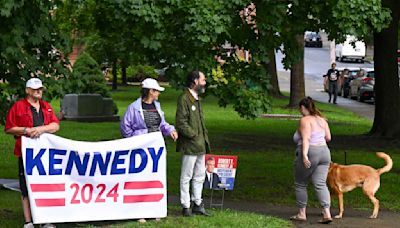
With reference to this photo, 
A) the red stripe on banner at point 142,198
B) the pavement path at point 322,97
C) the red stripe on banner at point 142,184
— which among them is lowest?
the pavement path at point 322,97

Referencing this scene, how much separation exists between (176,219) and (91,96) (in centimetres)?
1800

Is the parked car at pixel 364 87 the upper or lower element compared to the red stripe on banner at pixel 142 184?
lower

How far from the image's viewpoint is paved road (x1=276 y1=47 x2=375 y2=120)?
130ft

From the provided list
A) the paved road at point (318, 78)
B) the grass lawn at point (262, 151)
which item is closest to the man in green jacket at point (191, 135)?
the grass lawn at point (262, 151)

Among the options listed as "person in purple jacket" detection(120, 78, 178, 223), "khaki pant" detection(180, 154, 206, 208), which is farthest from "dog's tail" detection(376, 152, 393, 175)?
"person in purple jacket" detection(120, 78, 178, 223)

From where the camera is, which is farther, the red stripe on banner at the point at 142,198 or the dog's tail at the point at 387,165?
the dog's tail at the point at 387,165

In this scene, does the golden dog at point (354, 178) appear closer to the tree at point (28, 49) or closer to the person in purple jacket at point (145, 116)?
the person in purple jacket at point (145, 116)

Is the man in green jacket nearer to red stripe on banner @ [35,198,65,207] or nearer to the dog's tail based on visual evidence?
red stripe on banner @ [35,198,65,207]

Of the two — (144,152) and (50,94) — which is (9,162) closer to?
(50,94)

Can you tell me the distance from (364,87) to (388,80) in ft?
67.3

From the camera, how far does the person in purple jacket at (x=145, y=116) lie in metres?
10.2

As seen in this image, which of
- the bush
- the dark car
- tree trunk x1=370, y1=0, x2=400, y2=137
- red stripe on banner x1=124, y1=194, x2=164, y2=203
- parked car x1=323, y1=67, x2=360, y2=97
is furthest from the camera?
the bush

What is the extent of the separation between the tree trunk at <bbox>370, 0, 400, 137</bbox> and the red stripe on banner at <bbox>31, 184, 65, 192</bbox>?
14106 millimetres

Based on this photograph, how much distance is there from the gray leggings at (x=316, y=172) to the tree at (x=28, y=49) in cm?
328
